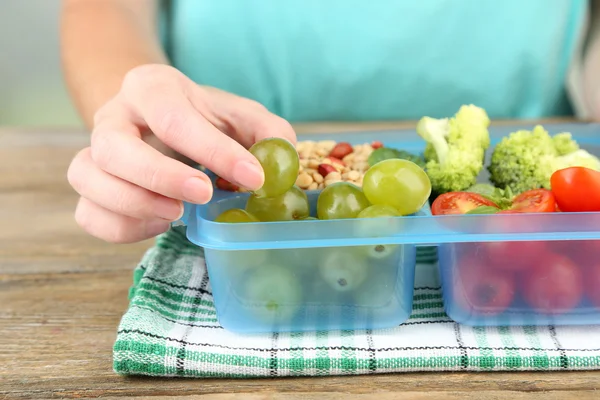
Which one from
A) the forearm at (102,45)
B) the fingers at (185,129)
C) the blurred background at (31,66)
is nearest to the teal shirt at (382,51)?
the forearm at (102,45)

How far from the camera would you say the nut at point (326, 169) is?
81cm

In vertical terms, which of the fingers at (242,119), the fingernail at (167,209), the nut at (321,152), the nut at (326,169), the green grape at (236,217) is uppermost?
the nut at (321,152)

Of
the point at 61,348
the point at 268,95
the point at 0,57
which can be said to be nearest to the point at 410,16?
the point at 268,95

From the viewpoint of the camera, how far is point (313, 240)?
0.59m

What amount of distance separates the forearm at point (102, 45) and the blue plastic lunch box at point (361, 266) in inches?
19.9

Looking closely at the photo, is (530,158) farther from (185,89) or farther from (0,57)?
(0,57)

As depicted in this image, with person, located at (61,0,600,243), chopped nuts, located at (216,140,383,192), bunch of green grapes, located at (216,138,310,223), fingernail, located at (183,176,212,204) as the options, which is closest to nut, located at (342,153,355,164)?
chopped nuts, located at (216,140,383,192)

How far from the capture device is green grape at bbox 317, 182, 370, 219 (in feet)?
2.09

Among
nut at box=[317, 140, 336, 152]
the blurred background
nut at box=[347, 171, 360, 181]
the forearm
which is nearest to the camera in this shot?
nut at box=[347, 171, 360, 181]

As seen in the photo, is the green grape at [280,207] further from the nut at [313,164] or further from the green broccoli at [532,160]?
the green broccoli at [532,160]

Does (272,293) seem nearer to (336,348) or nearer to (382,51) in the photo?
(336,348)

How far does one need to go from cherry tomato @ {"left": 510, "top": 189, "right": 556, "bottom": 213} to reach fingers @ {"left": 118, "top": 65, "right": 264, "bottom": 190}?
262 millimetres

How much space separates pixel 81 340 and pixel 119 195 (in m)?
0.15

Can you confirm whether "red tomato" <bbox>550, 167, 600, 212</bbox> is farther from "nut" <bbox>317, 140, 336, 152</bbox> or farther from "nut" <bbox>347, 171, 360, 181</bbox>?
"nut" <bbox>317, 140, 336, 152</bbox>
